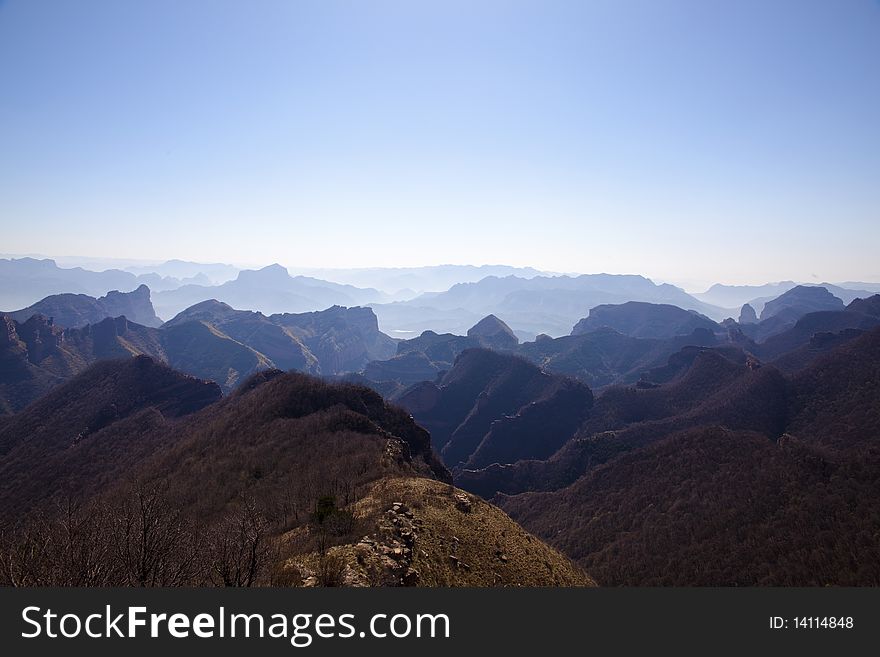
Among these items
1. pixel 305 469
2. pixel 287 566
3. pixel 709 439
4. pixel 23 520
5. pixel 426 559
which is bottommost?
pixel 23 520

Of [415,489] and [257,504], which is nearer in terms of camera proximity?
[415,489]

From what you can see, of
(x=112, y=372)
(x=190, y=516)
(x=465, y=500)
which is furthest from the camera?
(x=112, y=372)

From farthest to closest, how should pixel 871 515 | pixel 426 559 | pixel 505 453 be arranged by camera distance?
1. pixel 505 453
2. pixel 871 515
3. pixel 426 559

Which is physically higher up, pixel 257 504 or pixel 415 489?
pixel 415 489

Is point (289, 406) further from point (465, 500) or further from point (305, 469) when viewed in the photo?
point (465, 500)

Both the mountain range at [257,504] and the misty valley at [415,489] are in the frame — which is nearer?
the mountain range at [257,504]

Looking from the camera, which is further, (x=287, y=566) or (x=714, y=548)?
(x=714, y=548)

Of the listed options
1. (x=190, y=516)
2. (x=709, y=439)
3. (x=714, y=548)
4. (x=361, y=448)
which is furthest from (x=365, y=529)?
(x=709, y=439)

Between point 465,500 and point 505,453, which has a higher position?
point 465,500

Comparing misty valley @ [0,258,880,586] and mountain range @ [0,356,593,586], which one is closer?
mountain range @ [0,356,593,586]
